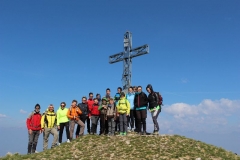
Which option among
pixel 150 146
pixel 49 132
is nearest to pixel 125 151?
pixel 150 146

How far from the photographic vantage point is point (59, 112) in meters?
16.6

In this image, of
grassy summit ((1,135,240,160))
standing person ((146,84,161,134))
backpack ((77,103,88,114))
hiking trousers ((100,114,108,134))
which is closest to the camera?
grassy summit ((1,135,240,160))

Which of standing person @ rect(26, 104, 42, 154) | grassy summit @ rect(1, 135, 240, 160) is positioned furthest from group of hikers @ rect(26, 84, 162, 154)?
grassy summit @ rect(1, 135, 240, 160)

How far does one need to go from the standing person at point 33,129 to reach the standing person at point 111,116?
4211 millimetres

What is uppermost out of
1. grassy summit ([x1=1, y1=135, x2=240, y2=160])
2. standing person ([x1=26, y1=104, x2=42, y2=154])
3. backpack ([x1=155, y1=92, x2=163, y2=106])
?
backpack ([x1=155, y1=92, x2=163, y2=106])

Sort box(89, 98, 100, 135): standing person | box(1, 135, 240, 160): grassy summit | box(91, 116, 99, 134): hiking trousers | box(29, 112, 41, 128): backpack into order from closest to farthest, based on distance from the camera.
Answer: box(1, 135, 240, 160): grassy summit, box(29, 112, 41, 128): backpack, box(89, 98, 100, 135): standing person, box(91, 116, 99, 134): hiking trousers

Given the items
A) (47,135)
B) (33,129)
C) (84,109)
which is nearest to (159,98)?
(84,109)

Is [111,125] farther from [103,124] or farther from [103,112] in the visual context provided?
[103,112]

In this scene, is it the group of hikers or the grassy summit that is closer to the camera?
the grassy summit

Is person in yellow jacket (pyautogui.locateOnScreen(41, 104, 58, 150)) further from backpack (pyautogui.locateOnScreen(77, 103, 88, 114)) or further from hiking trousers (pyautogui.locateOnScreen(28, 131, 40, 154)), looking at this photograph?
backpack (pyautogui.locateOnScreen(77, 103, 88, 114))

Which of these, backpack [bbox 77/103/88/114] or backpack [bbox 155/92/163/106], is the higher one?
backpack [bbox 155/92/163/106]

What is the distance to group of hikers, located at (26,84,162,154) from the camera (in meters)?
16.1

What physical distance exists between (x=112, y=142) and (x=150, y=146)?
7.28 feet

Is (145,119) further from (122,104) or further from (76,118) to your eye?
(76,118)
